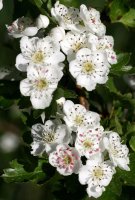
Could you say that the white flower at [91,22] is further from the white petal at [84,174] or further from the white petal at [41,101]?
the white petal at [84,174]

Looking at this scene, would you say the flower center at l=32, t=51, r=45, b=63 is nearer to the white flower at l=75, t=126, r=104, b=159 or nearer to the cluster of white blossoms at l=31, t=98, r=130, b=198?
the cluster of white blossoms at l=31, t=98, r=130, b=198

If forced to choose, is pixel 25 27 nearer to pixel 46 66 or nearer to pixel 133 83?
pixel 46 66

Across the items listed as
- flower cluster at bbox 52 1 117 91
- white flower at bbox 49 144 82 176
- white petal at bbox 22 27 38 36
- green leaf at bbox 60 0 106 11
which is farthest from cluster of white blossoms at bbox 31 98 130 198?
green leaf at bbox 60 0 106 11

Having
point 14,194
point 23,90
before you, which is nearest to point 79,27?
point 23,90

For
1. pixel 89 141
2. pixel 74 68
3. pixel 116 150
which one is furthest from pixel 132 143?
pixel 74 68

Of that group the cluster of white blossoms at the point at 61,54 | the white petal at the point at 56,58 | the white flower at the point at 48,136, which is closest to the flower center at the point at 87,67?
the cluster of white blossoms at the point at 61,54
